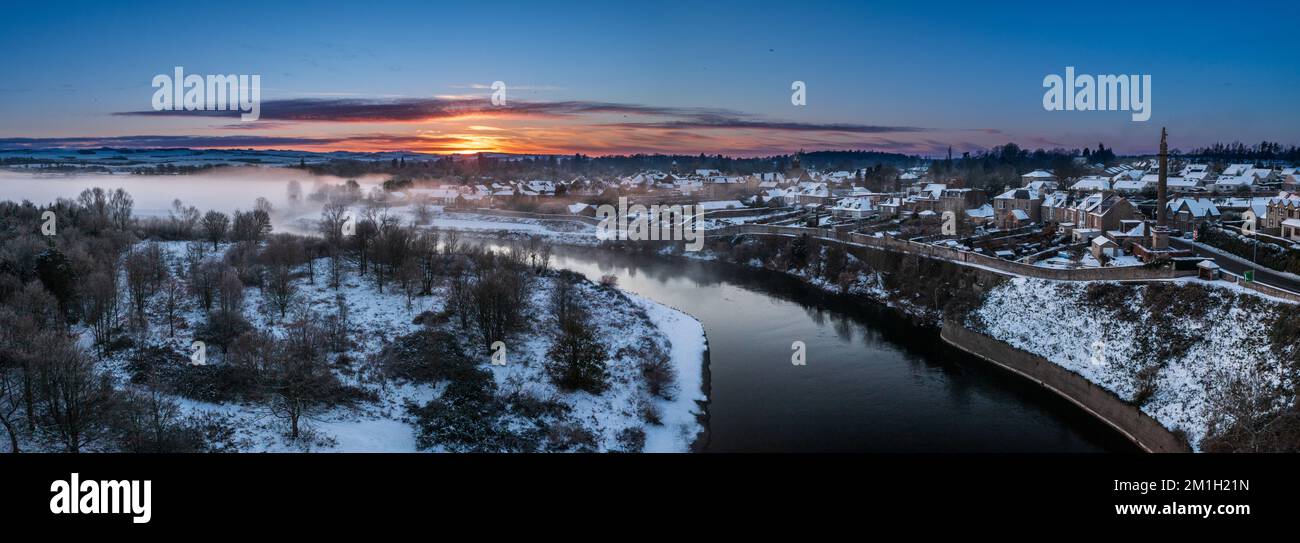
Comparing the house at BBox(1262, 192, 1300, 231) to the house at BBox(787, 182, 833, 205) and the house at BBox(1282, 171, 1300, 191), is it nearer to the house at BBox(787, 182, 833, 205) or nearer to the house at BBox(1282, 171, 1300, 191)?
the house at BBox(1282, 171, 1300, 191)

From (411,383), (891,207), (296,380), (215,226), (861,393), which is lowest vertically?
(861,393)

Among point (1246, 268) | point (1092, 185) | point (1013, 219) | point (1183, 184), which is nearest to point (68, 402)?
point (1246, 268)

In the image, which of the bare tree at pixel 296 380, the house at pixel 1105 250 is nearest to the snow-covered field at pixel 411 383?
the bare tree at pixel 296 380

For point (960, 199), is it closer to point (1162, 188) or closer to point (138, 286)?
point (1162, 188)

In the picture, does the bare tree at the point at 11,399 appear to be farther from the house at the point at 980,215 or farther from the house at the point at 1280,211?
the house at the point at 980,215

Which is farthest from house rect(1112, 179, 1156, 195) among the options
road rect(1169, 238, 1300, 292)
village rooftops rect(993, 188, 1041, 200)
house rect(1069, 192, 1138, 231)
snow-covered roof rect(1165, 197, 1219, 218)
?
road rect(1169, 238, 1300, 292)
